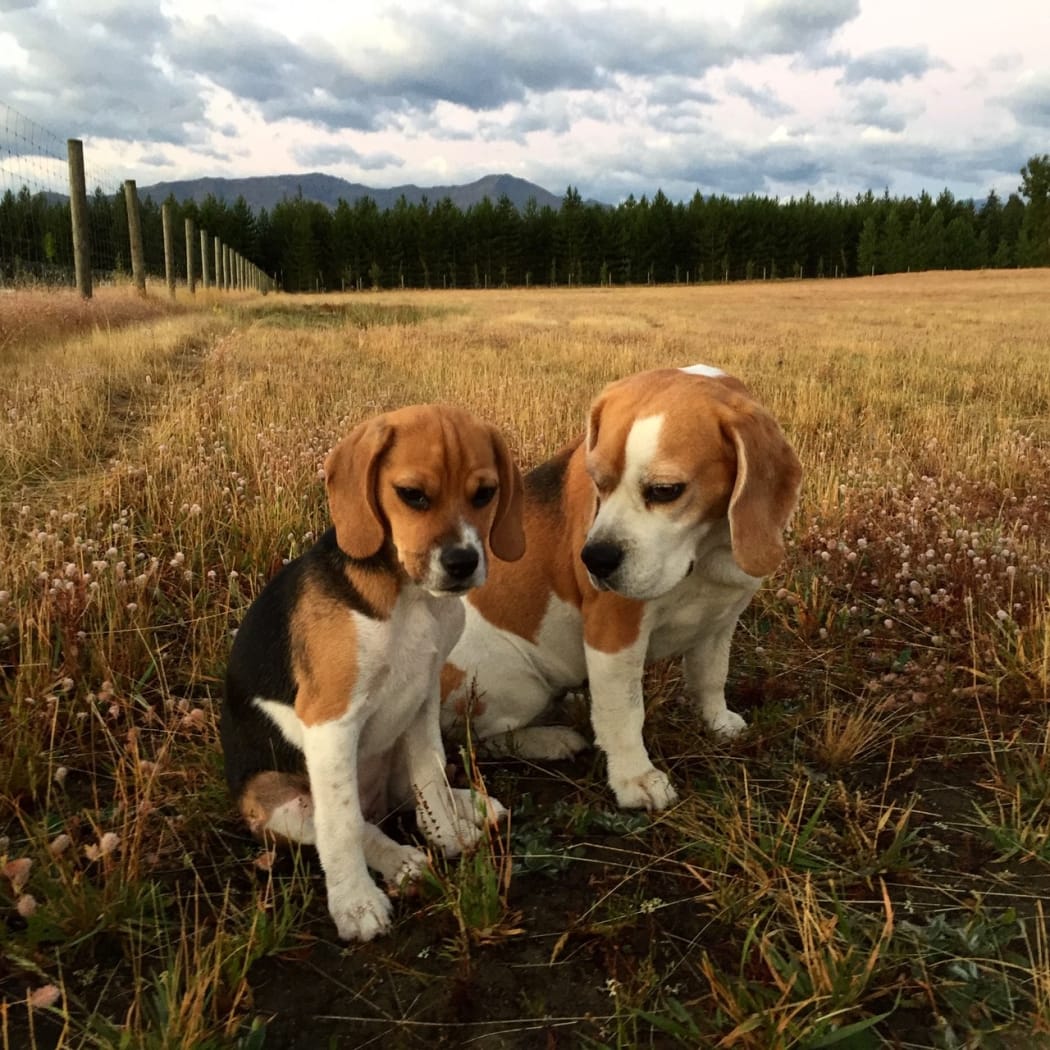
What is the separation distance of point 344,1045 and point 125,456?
5038 mm

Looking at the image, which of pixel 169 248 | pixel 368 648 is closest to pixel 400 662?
pixel 368 648

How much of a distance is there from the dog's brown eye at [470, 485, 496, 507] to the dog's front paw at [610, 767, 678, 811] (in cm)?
120

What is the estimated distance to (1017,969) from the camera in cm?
223

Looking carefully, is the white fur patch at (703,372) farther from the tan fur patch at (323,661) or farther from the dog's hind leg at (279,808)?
the dog's hind leg at (279,808)

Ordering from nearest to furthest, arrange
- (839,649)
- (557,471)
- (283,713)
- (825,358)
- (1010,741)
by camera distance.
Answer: (283,713) → (1010,741) → (557,471) → (839,649) → (825,358)

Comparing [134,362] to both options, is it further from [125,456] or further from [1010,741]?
[1010,741]

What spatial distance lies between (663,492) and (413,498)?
2.80 feet

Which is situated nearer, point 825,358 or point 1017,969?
point 1017,969

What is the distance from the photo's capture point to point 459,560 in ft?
8.04

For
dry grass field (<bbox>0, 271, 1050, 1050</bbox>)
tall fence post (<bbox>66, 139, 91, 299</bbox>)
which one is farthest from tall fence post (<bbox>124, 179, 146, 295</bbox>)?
dry grass field (<bbox>0, 271, 1050, 1050</bbox>)

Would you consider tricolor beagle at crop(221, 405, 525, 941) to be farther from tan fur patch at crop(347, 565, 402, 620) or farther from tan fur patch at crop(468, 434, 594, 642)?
tan fur patch at crop(468, 434, 594, 642)

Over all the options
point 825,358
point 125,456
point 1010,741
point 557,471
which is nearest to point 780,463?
point 557,471

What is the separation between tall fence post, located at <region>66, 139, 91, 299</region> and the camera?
17.2 m

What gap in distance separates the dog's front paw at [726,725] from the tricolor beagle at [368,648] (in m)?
1.10
